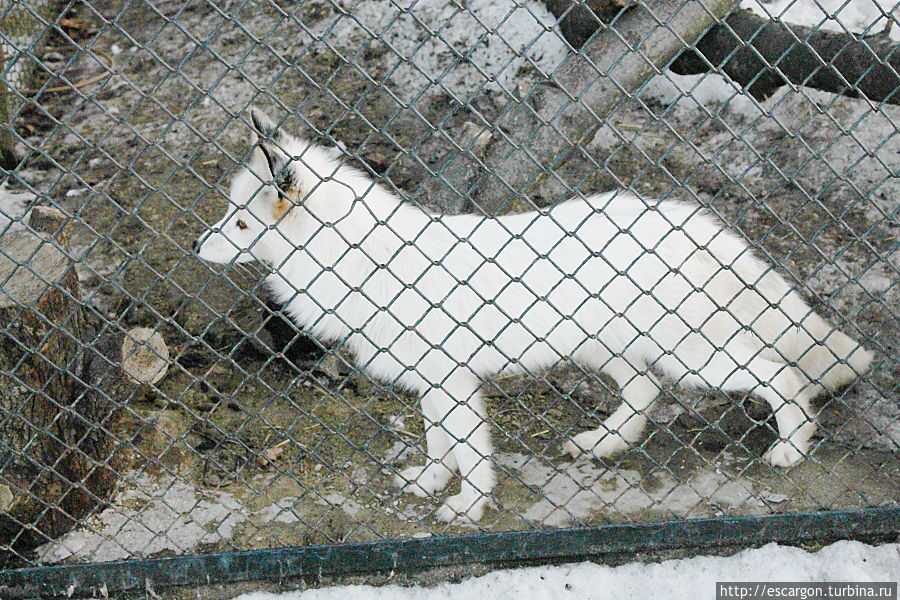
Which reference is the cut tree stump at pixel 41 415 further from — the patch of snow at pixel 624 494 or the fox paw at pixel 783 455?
the fox paw at pixel 783 455

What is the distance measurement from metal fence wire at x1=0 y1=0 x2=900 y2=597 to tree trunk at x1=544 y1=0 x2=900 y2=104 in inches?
0.9

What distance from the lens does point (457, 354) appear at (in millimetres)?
2898

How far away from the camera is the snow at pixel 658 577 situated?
263cm

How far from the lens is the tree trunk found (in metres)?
3.44

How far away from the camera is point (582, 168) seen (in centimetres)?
483

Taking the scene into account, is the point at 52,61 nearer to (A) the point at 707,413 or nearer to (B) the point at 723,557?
(A) the point at 707,413

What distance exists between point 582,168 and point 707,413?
1.86 metres

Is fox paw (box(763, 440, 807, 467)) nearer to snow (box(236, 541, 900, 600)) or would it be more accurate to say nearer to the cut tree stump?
snow (box(236, 541, 900, 600))

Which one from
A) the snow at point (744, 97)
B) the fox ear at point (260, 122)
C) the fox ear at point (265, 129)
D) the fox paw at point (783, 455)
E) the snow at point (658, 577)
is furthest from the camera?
the snow at point (744, 97)

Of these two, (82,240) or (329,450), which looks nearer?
(329,450)

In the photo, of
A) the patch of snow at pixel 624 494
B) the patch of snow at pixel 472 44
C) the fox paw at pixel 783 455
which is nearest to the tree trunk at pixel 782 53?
the patch of snow at pixel 472 44

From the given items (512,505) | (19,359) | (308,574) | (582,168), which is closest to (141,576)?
(308,574)

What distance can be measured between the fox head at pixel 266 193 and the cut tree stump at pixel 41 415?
1.71 feet

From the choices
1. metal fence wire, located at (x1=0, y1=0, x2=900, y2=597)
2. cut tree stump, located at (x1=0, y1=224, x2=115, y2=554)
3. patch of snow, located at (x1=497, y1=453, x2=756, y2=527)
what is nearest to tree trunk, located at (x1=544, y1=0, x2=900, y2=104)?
metal fence wire, located at (x1=0, y1=0, x2=900, y2=597)
